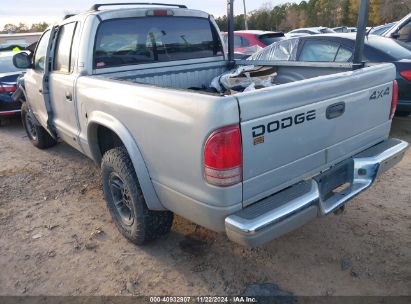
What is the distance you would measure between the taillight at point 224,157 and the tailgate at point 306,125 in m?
0.05

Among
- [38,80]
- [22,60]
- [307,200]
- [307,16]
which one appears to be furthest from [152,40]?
[307,16]

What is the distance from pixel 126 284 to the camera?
2.86 meters

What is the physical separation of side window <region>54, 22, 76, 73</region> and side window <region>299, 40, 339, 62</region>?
12.4ft

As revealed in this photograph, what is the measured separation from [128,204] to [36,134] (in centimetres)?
346

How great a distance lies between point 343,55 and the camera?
18.8ft

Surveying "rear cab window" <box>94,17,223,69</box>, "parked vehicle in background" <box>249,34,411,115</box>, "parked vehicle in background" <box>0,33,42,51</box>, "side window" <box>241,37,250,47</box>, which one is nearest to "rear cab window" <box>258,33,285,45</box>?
"side window" <box>241,37,250,47</box>

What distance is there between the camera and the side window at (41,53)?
4590mm

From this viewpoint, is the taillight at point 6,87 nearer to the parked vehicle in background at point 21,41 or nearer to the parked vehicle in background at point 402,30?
the parked vehicle in background at point 402,30

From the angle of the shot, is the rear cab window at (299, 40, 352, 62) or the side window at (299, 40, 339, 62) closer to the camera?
the rear cab window at (299, 40, 352, 62)

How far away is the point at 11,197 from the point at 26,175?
0.68 metres

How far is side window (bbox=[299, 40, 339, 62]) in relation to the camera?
5.90 m

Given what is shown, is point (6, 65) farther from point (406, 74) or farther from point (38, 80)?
point (406, 74)

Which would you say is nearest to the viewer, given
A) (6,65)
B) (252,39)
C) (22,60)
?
A: (22,60)

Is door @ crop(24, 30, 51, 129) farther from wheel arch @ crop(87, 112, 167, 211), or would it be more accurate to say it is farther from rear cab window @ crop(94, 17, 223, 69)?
wheel arch @ crop(87, 112, 167, 211)
